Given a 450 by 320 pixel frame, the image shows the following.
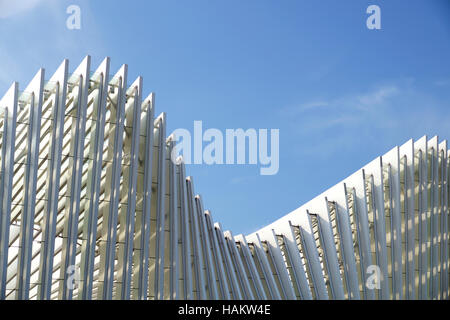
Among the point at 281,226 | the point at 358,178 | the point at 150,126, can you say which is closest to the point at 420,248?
the point at 358,178

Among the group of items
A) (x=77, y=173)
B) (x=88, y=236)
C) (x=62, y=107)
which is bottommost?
(x=88, y=236)

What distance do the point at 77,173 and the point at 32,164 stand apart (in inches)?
68.7

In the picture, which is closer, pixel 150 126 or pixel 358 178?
pixel 150 126

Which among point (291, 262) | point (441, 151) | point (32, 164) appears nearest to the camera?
point (32, 164)

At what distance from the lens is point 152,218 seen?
26.5 meters

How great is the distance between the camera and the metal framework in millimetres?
22141

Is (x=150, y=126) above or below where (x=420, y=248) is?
above

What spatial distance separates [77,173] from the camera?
22953 millimetres

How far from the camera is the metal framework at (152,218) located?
872 inches

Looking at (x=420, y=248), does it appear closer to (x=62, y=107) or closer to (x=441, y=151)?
(x=441, y=151)
